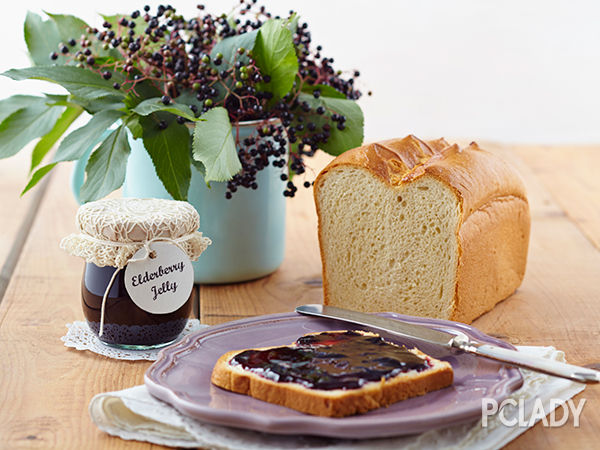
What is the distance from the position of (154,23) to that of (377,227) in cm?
58

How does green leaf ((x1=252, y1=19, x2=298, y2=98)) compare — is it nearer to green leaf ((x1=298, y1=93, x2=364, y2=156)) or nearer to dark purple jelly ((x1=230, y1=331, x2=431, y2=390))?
green leaf ((x1=298, y1=93, x2=364, y2=156))

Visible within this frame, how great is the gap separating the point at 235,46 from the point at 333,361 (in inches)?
27.8

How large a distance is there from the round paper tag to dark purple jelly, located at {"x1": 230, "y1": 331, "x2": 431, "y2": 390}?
0.23m

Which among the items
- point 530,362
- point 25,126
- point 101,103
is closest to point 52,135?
point 25,126

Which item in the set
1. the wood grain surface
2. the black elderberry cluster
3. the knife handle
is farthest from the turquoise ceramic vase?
the knife handle

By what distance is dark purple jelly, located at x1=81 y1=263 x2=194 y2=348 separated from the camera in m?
1.25

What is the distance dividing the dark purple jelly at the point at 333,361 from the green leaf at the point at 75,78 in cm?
64

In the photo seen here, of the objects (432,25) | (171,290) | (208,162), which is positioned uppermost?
(432,25)

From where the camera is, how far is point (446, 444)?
3.20 ft

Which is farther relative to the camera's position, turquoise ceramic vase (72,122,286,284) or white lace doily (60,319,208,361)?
turquoise ceramic vase (72,122,286,284)

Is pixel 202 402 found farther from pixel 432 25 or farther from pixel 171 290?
pixel 432 25

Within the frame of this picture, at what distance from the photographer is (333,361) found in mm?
1058

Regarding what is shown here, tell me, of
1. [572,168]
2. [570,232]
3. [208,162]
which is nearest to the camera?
[208,162]

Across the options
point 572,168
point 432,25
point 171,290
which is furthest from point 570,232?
point 432,25
